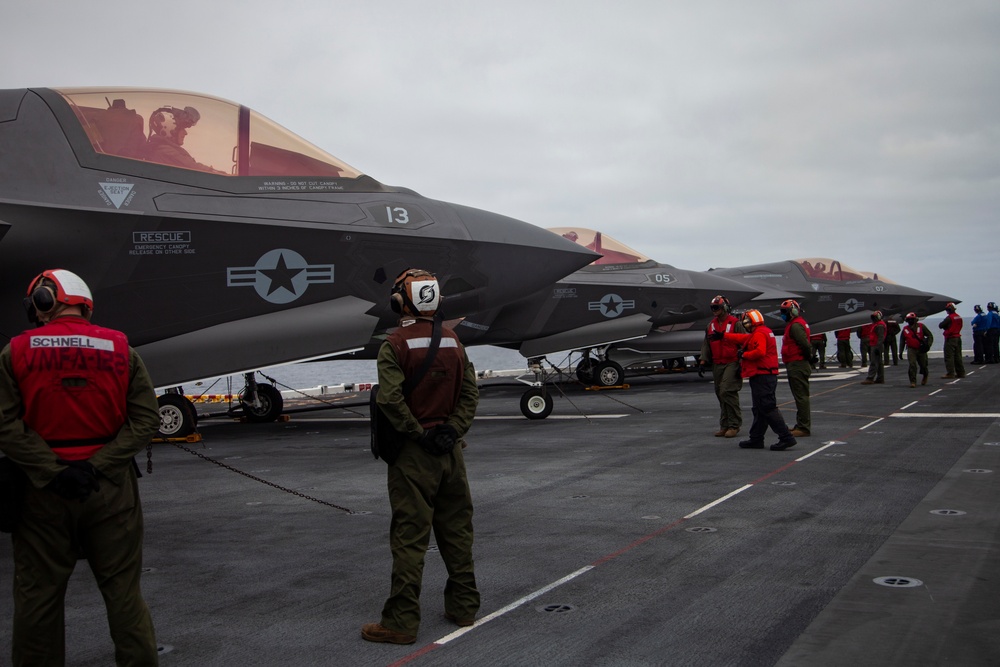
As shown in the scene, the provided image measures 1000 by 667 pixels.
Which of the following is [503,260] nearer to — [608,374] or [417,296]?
[417,296]

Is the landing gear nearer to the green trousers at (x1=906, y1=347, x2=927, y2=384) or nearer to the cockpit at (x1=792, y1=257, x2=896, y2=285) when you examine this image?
the green trousers at (x1=906, y1=347, x2=927, y2=384)

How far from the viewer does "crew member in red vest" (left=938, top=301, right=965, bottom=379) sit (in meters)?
20.5

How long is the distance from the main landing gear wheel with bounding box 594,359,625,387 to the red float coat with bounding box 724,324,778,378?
10425 mm

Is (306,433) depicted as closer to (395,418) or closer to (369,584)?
(369,584)

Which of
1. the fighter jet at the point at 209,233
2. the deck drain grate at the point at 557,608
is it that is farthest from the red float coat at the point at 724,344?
the deck drain grate at the point at 557,608

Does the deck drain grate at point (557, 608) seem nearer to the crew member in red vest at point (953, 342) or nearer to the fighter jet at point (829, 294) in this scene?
the crew member in red vest at point (953, 342)

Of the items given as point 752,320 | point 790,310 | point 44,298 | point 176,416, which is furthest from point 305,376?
point 44,298

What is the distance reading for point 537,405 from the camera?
45.2 feet

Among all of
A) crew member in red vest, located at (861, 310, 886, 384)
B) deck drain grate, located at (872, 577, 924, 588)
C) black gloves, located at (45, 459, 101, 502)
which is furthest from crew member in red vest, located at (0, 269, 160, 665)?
crew member in red vest, located at (861, 310, 886, 384)

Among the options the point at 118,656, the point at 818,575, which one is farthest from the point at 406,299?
the point at 818,575

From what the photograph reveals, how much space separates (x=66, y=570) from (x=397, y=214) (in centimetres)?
859

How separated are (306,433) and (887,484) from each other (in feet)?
29.1

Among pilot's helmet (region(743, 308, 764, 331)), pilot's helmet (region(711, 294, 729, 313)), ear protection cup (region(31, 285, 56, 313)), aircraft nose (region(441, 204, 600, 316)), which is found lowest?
ear protection cup (region(31, 285, 56, 313))

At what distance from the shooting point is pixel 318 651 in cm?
368
